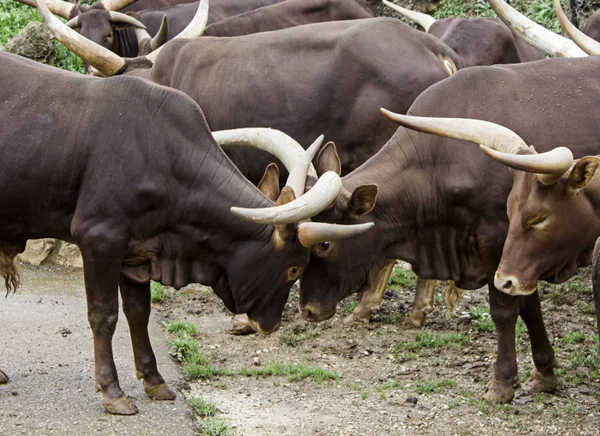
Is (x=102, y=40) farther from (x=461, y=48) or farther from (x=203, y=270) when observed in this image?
(x=203, y=270)

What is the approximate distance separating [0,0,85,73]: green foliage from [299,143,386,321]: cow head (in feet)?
21.4

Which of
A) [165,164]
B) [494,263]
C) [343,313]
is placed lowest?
[343,313]

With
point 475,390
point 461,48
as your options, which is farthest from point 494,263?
point 461,48

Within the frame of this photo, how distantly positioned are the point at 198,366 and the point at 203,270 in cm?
100

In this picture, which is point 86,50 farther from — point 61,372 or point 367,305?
point 61,372

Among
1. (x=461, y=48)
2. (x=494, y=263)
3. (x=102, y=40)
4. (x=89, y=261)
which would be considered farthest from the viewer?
(x=102, y=40)

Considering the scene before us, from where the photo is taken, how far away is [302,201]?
600cm

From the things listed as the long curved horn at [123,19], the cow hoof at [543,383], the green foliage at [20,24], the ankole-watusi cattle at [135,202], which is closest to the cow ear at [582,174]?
the ankole-watusi cattle at [135,202]

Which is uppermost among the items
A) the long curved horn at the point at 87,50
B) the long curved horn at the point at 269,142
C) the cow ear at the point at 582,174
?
the cow ear at the point at 582,174

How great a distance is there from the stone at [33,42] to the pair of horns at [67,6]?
63 centimetres

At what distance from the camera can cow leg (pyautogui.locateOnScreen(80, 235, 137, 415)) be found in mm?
6047

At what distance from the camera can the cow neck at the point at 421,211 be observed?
22.0 ft

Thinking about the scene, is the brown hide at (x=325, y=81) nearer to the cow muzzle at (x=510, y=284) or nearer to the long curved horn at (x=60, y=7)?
the cow muzzle at (x=510, y=284)

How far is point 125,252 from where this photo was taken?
6176 mm
